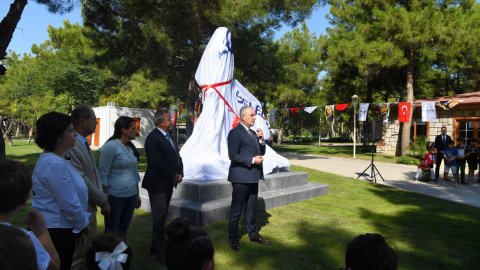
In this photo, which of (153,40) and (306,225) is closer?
(306,225)

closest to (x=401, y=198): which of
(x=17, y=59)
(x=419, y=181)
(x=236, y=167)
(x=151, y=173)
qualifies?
Answer: (x=419, y=181)

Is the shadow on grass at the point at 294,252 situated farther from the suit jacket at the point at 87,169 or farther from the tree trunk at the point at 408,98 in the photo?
the tree trunk at the point at 408,98

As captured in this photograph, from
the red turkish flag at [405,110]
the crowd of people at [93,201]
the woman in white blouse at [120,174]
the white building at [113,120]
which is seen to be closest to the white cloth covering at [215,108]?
the crowd of people at [93,201]

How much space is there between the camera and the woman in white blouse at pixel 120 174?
12.0 ft

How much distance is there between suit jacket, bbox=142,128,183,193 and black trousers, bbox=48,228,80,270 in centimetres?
151

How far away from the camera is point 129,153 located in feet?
12.7

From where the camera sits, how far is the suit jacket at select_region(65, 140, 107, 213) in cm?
289

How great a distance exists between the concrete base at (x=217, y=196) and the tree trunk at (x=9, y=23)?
14.9 ft

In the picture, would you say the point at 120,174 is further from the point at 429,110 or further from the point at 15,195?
the point at 429,110

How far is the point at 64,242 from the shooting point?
2.44 metres

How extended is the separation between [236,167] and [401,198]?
5499 millimetres

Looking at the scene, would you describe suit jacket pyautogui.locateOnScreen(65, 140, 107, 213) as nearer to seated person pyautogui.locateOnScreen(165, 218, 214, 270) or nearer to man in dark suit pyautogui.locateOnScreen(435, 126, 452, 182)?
seated person pyautogui.locateOnScreen(165, 218, 214, 270)

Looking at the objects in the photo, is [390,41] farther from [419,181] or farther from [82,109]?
[82,109]

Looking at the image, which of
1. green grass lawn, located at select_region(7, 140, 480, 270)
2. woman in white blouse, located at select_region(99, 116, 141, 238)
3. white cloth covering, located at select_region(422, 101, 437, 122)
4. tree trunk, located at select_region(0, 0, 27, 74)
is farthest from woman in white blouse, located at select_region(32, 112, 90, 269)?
white cloth covering, located at select_region(422, 101, 437, 122)
